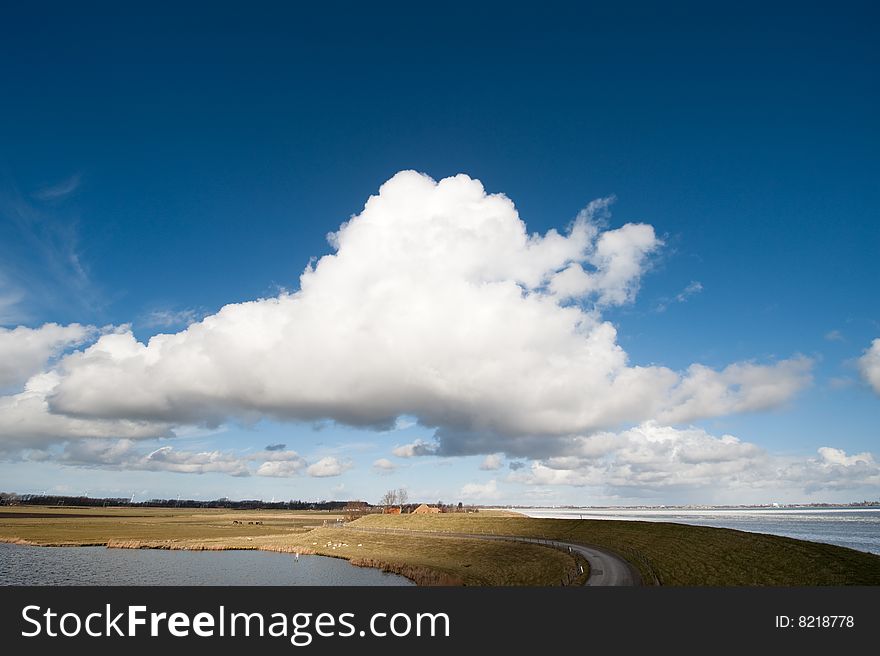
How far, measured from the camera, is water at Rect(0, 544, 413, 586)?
65.6 meters

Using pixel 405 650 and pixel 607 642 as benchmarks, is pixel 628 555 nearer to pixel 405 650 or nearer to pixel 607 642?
pixel 607 642

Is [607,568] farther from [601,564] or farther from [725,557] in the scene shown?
[725,557]

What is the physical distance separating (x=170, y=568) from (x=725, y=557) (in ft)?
236

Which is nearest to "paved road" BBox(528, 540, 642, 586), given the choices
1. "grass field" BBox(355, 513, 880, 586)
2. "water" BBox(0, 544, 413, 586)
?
"grass field" BBox(355, 513, 880, 586)

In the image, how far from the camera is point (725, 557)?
172ft

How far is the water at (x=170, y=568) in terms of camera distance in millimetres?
65625

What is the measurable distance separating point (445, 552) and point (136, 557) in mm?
51939

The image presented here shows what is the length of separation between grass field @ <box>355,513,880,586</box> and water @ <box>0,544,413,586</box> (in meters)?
30.6

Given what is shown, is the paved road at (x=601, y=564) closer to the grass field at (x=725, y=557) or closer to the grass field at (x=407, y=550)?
the grass field at (x=725, y=557)

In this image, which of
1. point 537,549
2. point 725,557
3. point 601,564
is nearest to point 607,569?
point 601,564

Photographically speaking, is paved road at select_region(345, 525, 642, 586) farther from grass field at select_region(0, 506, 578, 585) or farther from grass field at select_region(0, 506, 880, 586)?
grass field at select_region(0, 506, 578, 585)

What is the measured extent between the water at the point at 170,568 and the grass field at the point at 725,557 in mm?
30586

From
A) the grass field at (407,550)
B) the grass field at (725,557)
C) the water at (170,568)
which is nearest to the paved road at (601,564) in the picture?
the grass field at (725,557)

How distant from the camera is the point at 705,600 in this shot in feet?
99.5
